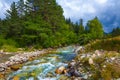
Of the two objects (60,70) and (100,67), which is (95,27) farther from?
(100,67)

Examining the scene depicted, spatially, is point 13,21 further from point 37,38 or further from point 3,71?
point 3,71

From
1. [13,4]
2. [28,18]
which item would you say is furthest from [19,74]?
[13,4]

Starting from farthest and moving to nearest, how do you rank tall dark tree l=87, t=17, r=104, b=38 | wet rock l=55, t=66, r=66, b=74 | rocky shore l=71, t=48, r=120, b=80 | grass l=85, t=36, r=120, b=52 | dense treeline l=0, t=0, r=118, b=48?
tall dark tree l=87, t=17, r=104, b=38
dense treeline l=0, t=0, r=118, b=48
grass l=85, t=36, r=120, b=52
wet rock l=55, t=66, r=66, b=74
rocky shore l=71, t=48, r=120, b=80

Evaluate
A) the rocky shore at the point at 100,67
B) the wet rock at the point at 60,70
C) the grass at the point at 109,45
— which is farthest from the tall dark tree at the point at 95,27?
the rocky shore at the point at 100,67

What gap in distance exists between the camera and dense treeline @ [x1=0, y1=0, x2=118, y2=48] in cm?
5606

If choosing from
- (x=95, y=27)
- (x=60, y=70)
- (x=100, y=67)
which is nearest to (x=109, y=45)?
(x=60, y=70)

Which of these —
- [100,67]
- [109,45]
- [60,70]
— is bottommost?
[60,70]

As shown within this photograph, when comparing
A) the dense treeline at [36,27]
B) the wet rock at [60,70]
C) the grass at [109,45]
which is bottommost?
the wet rock at [60,70]

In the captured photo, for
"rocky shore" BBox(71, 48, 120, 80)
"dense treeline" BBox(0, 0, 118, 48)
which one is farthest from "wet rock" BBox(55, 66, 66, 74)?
"dense treeline" BBox(0, 0, 118, 48)

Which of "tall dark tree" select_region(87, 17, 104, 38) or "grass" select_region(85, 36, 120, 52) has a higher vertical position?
"tall dark tree" select_region(87, 17, 104, 38)

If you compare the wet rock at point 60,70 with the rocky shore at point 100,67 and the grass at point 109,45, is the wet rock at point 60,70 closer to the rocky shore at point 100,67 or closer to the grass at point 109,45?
the rocky shore at point 100,67

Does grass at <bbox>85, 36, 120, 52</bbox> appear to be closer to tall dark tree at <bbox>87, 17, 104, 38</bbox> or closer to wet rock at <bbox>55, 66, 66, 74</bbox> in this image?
wet rock at <bbox>55, 66, 66, 74</bbox>

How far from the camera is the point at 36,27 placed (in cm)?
5566

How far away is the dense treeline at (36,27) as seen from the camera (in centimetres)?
5606
